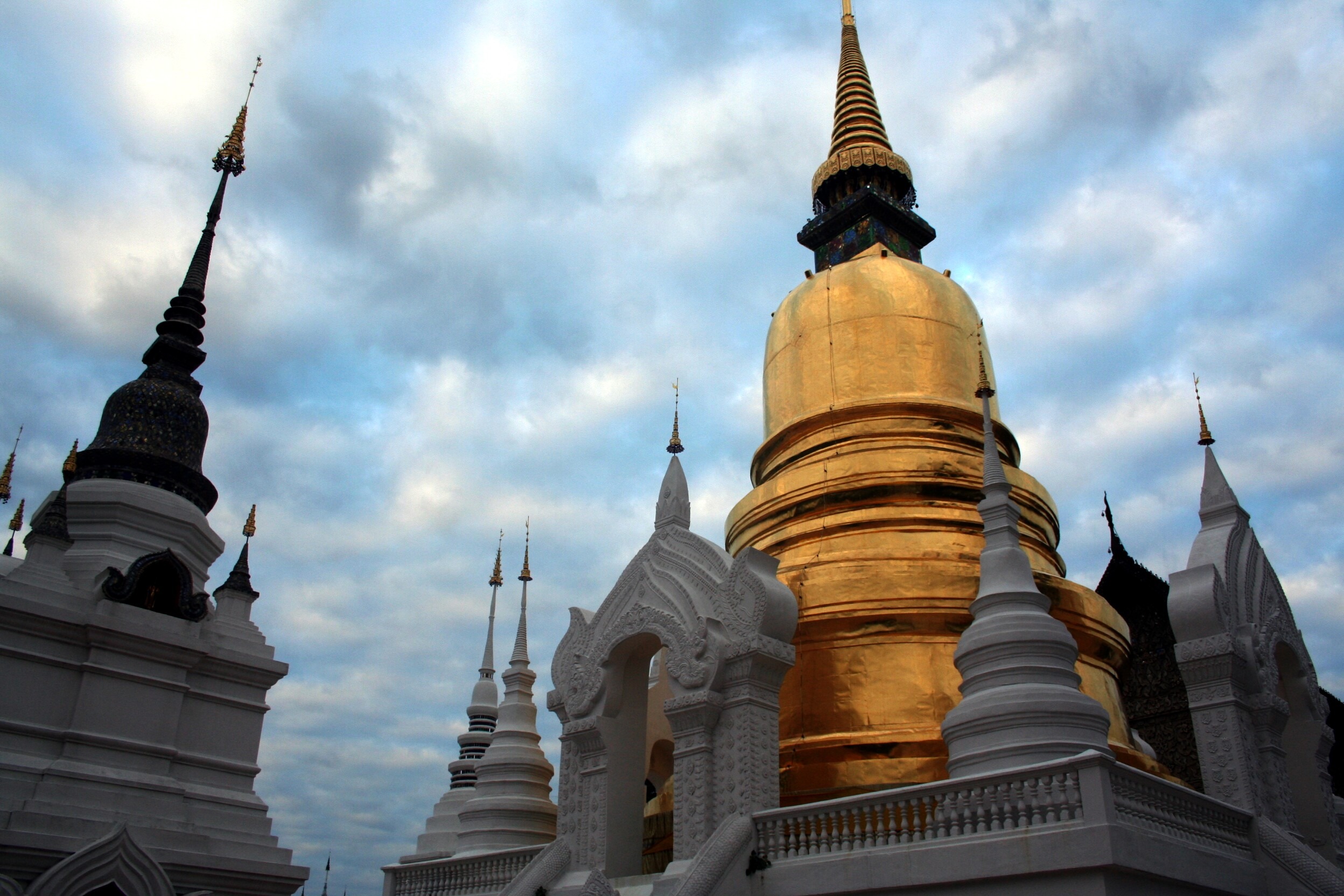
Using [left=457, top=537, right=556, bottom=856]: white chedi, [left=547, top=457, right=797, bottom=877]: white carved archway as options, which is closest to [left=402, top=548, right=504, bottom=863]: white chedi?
[left=457, top=537, right=556, bottom=856]: white chedi

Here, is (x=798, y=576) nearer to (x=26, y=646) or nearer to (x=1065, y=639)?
(x=1065, y=639)

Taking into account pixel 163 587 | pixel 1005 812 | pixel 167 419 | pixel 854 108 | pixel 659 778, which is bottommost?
pixel 1005 812

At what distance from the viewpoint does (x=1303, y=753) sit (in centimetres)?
1076

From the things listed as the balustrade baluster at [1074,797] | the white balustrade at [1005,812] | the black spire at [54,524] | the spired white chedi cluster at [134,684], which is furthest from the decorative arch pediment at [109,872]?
the balustrade baluster at [1074,797]

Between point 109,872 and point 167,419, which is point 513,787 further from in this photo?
point 167,419

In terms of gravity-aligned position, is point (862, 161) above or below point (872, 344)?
above

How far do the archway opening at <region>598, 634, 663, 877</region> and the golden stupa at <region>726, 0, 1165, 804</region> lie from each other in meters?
1.42

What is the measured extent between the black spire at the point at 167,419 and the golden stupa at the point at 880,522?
8.17 m

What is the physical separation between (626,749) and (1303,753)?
681cm

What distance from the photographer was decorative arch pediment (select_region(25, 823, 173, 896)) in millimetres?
10812

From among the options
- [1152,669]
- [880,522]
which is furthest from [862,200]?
[1152,669]

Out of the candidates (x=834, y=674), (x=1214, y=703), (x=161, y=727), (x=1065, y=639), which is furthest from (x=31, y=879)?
(x=1214, y=703)

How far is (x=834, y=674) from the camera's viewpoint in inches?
423

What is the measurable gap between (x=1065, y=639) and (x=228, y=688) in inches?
428
